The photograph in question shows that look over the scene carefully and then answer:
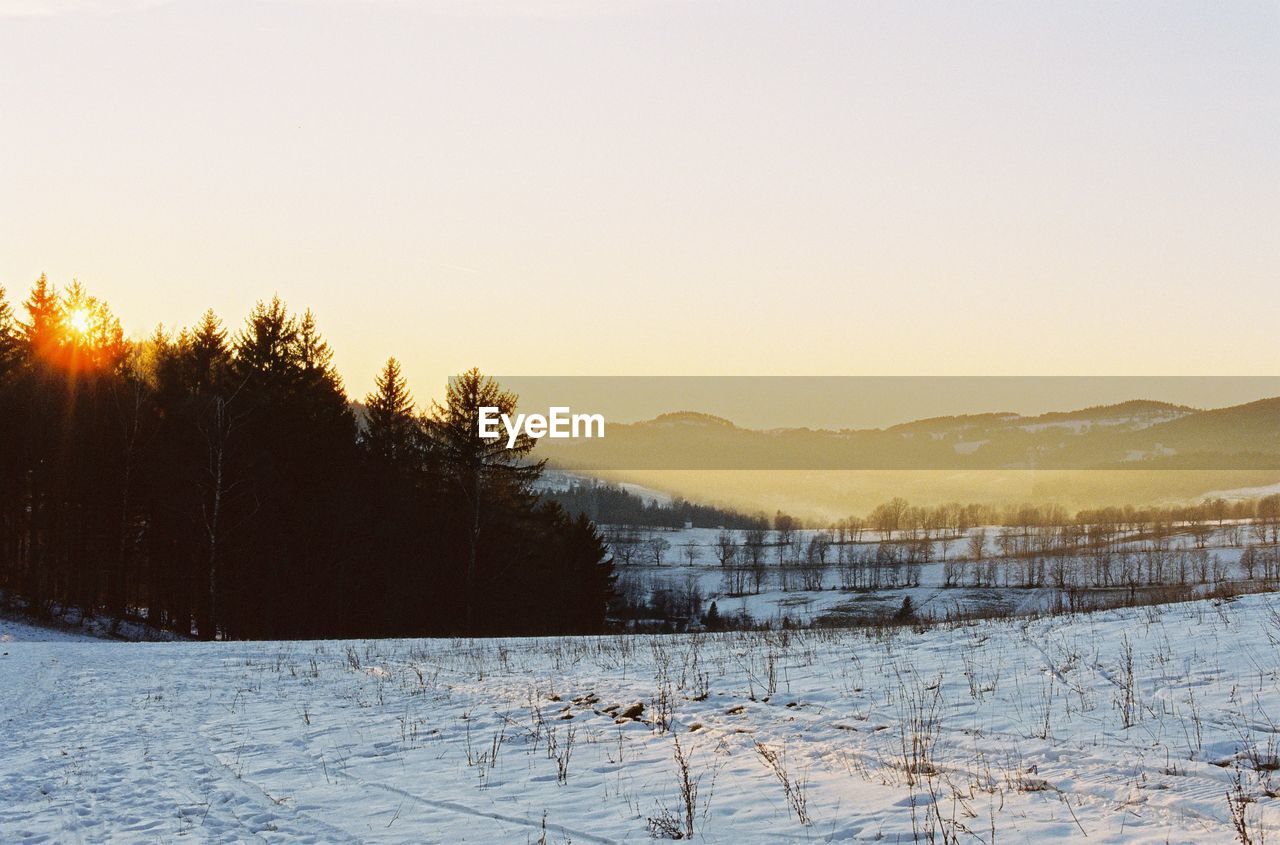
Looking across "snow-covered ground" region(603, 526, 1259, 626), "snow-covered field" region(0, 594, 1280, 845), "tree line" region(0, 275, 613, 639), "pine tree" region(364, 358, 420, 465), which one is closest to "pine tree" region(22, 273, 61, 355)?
"tree line" region(0, 275, 613, 639)

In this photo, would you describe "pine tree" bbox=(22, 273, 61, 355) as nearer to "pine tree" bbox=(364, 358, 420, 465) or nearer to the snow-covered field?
→ "pine tree" bbox=(364, 358, 420, 465)

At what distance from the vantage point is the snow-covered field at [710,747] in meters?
7.34

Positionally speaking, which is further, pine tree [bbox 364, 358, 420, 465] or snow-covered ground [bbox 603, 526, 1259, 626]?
snow-covered ground [bbox 603, 526, 1259, 626]

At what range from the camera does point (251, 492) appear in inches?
1629

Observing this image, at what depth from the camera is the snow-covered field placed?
7.34 meters

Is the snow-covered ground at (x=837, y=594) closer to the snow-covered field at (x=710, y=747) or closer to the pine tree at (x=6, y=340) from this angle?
the pine tree at (x=6, y=340)

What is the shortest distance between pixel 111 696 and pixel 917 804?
1429cm

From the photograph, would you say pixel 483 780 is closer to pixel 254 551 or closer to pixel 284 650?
pixel 284 650

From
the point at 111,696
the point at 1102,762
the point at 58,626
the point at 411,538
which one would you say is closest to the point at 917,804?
the point at 1102,762

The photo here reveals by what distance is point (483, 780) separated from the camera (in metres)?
9.06

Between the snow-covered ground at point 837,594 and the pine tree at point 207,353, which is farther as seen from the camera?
the snow-covered ground at point 837,594

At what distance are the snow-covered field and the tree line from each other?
25.3m

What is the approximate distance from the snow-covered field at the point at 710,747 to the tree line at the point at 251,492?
25305 mm

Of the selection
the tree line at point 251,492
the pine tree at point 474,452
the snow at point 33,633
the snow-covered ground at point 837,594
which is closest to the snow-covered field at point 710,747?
the snow at point 33,633
